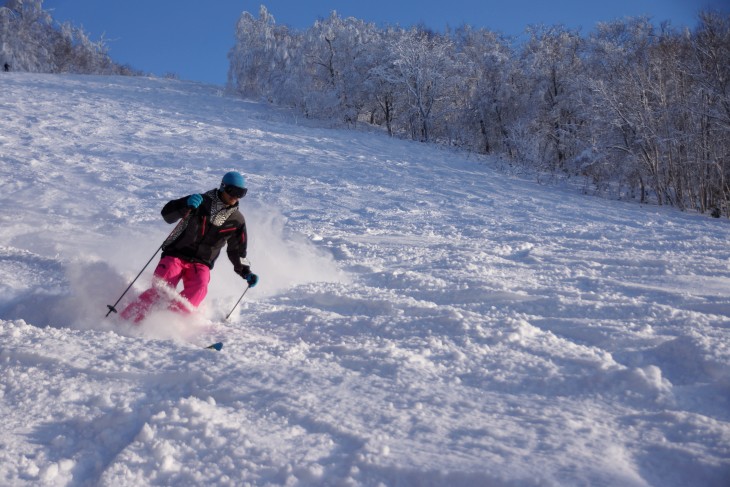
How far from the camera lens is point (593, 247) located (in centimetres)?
711

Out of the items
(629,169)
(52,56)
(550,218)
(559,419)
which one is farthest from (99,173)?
(52,56)

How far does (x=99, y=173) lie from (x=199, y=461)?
10.2 m

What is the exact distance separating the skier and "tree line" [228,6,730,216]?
41.6 feet

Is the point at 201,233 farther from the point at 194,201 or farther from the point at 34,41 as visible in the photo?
the point at 34,41

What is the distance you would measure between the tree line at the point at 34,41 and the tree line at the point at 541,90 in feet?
50.3

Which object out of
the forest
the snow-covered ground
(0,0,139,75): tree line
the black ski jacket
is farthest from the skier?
(0,0,139,75): tree line

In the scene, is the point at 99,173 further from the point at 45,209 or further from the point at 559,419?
the point at 559,419

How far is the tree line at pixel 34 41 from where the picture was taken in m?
33.9

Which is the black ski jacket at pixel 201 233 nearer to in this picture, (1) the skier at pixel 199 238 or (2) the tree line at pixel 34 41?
(1) the skier at pixel 199 238

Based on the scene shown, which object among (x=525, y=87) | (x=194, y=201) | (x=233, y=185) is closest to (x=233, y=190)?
(x=233, y=185)

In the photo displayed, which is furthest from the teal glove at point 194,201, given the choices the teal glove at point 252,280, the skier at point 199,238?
the teal glove at point 252,280

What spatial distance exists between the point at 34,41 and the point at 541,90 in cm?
3563

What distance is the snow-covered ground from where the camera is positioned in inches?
83.9

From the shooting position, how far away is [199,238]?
4430 millimetres
